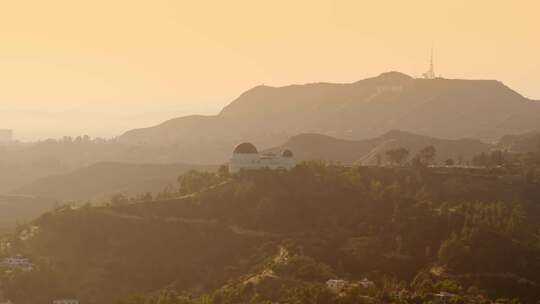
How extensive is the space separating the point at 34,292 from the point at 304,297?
26.6 metres

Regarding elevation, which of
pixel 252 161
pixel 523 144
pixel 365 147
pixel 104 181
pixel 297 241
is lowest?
pixel 297 241

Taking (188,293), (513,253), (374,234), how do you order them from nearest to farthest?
1. (188,293)
2. (513,253)
3. (374,234)

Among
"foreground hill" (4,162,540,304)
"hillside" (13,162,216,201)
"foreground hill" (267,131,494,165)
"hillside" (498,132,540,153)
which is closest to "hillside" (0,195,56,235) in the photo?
"hillside" (13,162,216,201)

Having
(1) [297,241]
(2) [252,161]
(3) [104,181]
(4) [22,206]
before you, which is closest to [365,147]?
(3) [104,181]

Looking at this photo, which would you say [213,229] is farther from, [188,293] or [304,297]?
[304,297]

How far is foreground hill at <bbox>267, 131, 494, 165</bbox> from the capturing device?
166875 millimetres

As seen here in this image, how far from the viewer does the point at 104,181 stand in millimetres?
178875

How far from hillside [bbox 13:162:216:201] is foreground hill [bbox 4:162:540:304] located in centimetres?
6651

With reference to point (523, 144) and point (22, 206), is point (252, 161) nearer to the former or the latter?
point (22, 206)

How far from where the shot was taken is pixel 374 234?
274 feet

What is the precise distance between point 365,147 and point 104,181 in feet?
172

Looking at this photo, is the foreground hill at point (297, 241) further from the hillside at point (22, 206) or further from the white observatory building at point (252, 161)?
the hillside at point (22, 206)

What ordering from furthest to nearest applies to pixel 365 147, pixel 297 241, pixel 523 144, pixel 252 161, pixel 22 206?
pixel 365 147, pixel 523 144, pixel 22 206, pixel 252 161, pixel 297 241

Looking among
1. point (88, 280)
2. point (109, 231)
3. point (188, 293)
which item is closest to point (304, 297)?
point (188, 293)
